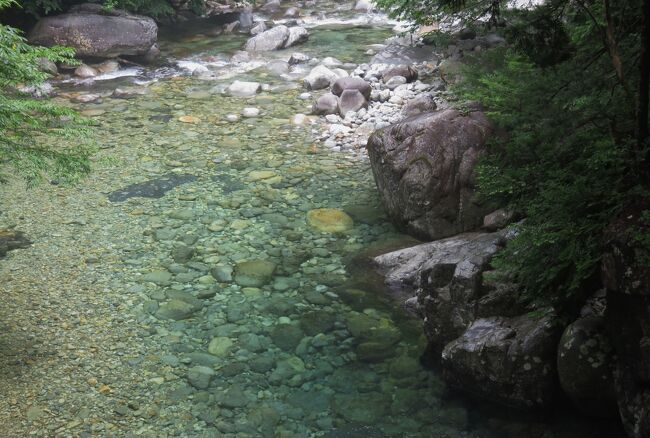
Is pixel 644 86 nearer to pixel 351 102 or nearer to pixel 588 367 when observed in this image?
pixel 588 367

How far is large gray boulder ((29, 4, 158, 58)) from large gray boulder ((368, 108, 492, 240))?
919 centimetres

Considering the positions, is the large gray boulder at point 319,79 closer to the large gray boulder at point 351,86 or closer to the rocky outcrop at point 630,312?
the large gray boulder at point 351,86

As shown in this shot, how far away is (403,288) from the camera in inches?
255

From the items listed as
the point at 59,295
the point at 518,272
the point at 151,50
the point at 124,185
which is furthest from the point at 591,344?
the point at 151,50

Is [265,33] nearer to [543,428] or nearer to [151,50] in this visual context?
[151,50]

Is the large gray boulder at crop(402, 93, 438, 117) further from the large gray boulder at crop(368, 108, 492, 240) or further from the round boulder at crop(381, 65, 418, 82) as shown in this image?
the large gray boulder at crop(368, 108, 492, 240)

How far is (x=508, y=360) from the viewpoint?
4.64 m

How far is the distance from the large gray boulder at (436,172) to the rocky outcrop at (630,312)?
120 inches

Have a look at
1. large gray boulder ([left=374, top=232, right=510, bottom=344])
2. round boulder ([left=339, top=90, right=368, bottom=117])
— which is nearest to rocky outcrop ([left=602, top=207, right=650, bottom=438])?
large gray boulder ([left=374, top=232, right=510, bottom=344])

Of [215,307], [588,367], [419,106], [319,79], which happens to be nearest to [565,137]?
[588,367]

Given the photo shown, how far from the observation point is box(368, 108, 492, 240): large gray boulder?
276 inches

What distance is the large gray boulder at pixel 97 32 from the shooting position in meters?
14.0

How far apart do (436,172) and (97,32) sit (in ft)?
33.3

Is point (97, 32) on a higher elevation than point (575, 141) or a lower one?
lower
